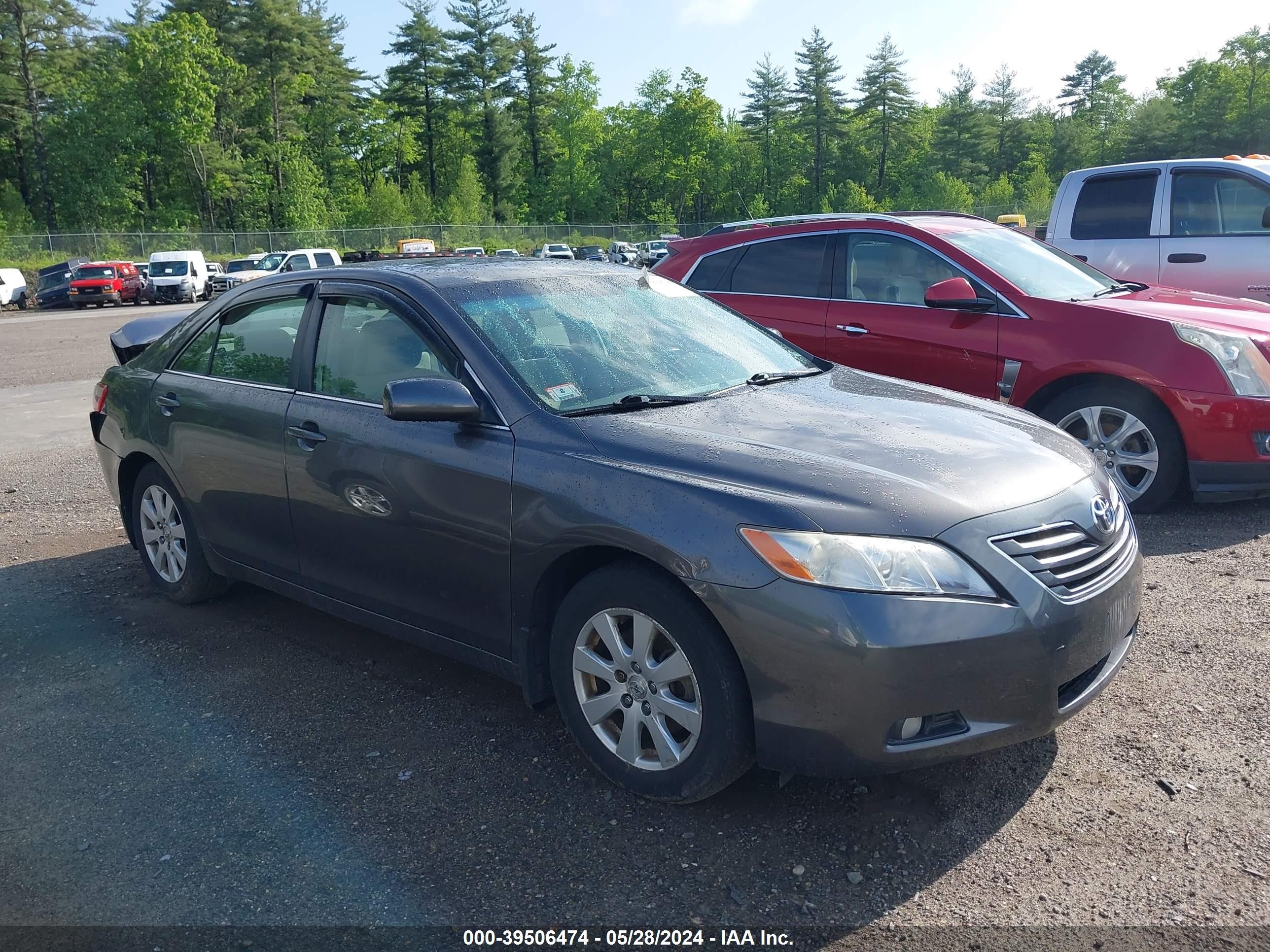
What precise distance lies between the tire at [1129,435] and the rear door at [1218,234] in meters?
3.54

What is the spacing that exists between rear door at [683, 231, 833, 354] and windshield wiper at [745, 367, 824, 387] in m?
2.82

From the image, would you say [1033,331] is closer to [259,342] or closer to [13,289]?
[259,342]

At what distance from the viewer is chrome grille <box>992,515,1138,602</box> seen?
290cm

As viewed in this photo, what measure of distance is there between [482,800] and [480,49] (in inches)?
3180

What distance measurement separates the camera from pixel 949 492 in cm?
296

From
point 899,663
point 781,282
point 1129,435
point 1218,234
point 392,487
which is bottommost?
point 1129,435

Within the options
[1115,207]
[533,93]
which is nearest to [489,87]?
[533,93]

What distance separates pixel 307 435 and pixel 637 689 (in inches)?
71.1

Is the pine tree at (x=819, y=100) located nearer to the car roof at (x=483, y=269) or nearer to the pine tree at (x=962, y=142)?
the pine tree at (x=962, y=142)

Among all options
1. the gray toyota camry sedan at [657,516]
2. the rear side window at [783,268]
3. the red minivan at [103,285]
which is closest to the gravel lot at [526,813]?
the gray toyota camry sedan at [657,516]

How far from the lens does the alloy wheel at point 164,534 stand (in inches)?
199

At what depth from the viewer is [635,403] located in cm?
360

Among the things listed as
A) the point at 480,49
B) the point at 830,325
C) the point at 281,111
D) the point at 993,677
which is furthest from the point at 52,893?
the point at 480,49

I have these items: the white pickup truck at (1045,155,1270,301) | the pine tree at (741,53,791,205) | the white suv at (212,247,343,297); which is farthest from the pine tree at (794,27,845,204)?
the white pickup truck at (1045,155,1270,301)
